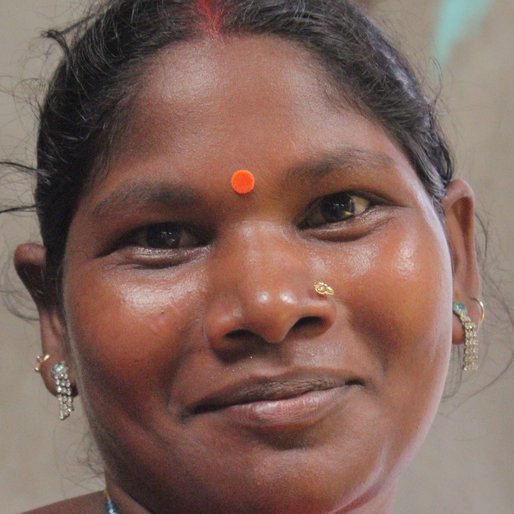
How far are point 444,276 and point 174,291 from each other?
291mm

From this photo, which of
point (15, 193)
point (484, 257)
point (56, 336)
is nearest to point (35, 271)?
point (56, 336)

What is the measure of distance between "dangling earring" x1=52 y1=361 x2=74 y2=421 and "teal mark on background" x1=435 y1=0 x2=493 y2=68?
1035 millimetres

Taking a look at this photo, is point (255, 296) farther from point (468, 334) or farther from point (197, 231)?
point (468, 334)

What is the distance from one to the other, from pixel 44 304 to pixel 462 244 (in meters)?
0.51

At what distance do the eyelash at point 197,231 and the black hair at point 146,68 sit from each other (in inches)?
3.7

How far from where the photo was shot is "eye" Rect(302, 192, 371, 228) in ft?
3.98

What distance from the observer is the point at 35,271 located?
4.74ft

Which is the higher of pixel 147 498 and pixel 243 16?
pixel 243 16

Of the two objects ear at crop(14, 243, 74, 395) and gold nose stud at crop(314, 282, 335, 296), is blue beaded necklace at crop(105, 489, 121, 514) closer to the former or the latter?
ear at crop(14, 243, 74, 395)

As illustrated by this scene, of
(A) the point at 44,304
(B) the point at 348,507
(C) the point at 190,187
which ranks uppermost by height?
(C) the point at 190,187

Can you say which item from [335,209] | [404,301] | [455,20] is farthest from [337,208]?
[455,20]

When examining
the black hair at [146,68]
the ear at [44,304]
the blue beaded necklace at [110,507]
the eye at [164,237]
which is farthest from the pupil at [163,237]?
the blue beaded necklace at [110,507]

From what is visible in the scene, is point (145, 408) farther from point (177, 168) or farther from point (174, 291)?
point (177, 168)

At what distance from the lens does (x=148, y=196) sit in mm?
1202
